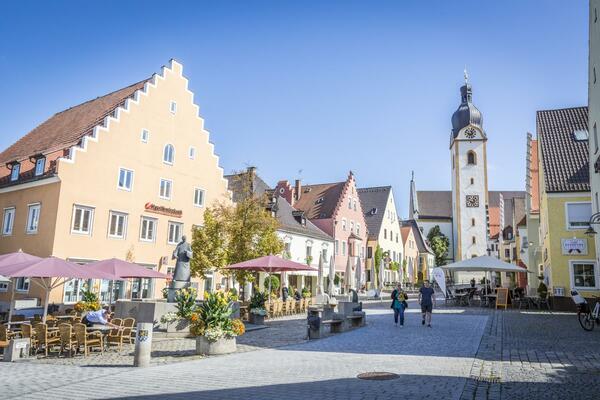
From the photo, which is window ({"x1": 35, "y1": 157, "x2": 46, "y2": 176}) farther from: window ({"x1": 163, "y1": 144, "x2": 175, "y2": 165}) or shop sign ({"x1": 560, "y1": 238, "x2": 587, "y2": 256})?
shop sign ({"x1": 560, "y1": 238, "x2": 587, "y2": 256})

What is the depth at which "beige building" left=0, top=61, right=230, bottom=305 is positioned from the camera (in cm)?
2438

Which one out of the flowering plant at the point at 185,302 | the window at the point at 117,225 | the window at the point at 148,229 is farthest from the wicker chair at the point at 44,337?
the window at the point at 148,229

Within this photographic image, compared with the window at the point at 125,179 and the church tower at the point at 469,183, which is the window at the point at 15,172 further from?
the church tower at the point at 469,183

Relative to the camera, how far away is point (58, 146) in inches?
1073

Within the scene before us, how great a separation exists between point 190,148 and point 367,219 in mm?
31804

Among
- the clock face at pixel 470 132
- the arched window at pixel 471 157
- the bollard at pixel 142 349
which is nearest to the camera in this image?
the bollard at pixel 142 349

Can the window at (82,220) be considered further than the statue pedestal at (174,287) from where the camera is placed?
Yes

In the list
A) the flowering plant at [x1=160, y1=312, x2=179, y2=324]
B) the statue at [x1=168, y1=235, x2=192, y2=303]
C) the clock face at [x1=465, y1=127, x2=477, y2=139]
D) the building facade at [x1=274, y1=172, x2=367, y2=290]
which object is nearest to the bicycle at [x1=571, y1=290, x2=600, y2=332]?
the flowering plant at [x1=160, y1=312, x2=179, y2=324]

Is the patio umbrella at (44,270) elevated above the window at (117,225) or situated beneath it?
situated beneath

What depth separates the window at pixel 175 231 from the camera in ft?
98.3

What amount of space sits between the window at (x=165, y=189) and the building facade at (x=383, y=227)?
30357 millimetres

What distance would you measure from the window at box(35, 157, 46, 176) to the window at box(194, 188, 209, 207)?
9.49m

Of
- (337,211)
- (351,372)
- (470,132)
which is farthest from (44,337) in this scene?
(470,132)

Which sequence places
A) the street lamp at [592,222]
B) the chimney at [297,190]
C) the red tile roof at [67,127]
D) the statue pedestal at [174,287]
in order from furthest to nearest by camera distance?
the chimney at [297,190]
the red tile roof at [67,127]
the street lamp at [592,222]
the statue pedestal at [174,287]
